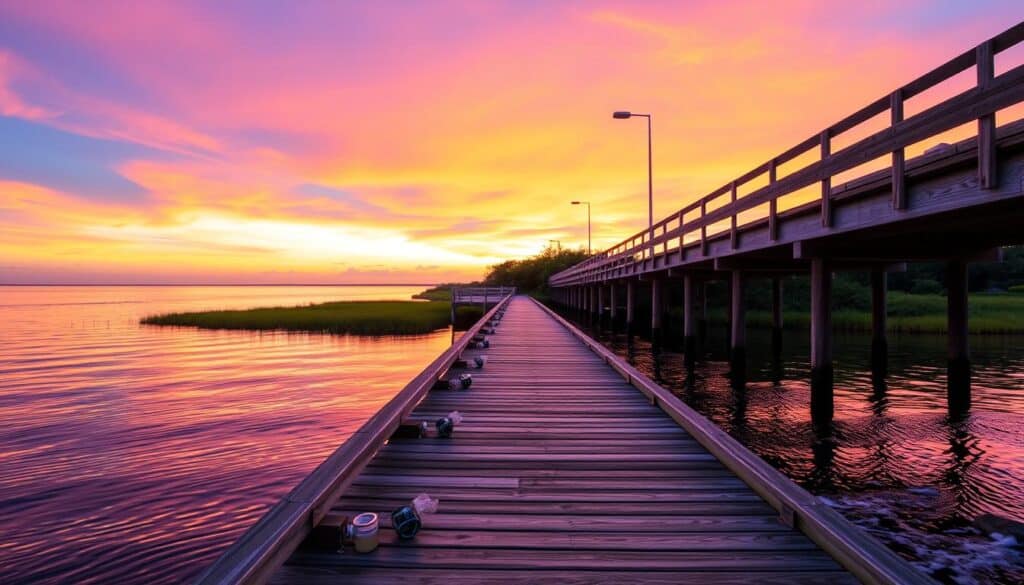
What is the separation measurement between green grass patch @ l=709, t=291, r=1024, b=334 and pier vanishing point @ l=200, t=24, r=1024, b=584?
18112 mm

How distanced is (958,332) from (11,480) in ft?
55.9

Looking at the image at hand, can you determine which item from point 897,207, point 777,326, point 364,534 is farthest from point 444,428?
point 777,326

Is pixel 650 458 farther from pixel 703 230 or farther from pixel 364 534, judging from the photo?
pixel 703 230

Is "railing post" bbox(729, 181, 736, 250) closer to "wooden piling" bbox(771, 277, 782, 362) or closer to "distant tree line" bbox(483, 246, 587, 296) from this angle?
"wooden piling" bbox(771, 277, 782, 362)

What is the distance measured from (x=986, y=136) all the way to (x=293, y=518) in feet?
22.8

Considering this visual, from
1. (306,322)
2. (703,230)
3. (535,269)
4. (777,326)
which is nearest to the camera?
(703,230)

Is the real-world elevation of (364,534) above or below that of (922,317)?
below

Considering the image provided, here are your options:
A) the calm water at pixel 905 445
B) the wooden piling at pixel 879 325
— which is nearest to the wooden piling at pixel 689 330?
the calm water at pixel 905 445

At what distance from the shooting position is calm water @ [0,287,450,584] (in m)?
6.42

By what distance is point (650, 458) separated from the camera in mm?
4930

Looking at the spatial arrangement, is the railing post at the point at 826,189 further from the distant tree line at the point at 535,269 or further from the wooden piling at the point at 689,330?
the distant tree line at the point at 535,269

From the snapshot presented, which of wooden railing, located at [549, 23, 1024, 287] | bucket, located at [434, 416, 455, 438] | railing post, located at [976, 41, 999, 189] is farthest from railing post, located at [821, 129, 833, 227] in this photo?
bucket, located at [434, 416, 455, 438]

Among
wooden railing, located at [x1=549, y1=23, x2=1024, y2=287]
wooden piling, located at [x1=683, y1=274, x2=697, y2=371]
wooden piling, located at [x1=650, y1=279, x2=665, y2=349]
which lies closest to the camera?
wooden railing, located at [x1=549, y1=23, x2=1024, y2=287]

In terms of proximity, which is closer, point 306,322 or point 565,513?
point 565,513
